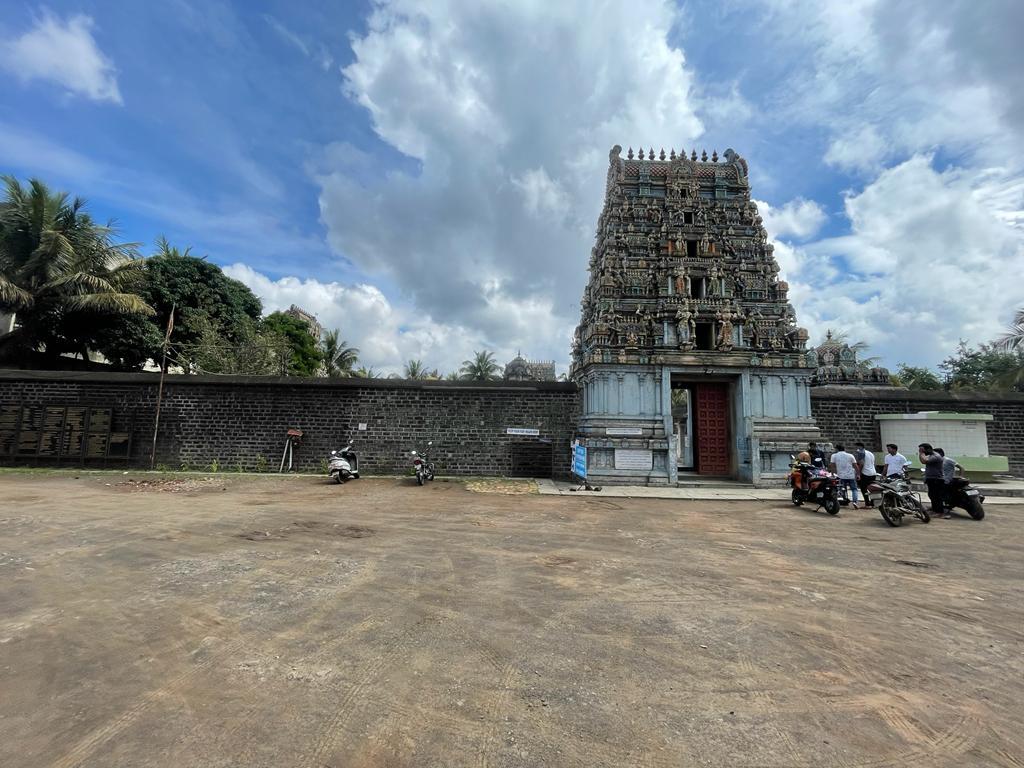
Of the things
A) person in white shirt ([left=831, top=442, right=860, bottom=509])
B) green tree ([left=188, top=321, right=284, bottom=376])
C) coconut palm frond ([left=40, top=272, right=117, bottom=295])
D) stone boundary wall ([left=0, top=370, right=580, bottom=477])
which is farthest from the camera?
green tree ([left=188, top=321, right=284, bottom=376])

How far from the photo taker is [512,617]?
398cm

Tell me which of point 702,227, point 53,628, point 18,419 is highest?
point 702,227

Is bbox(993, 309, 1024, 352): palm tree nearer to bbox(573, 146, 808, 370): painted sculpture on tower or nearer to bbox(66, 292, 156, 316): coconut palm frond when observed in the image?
Result: bbox(573, 146, 808, 370): painted sculpture on tower

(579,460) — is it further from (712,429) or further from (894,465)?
(894,465)

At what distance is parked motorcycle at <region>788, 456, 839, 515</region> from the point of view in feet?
31.3

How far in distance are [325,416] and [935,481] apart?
15.5 meters

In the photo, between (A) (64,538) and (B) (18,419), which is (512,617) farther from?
(B) (18,419)

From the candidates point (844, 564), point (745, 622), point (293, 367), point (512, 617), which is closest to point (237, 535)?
point (512, 617)

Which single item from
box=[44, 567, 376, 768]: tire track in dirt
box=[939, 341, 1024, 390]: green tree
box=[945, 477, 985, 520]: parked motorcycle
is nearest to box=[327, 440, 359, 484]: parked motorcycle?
box=[44, 567, 376, 768]: tire track in dirt

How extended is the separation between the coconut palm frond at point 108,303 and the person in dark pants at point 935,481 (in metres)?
26.9

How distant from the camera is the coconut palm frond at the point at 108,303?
19031mm

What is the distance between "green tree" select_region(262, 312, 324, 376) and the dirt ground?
1073 inches

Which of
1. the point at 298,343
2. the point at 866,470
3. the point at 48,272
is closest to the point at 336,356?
the point at 298,343

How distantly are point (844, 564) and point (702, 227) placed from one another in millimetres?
13297
